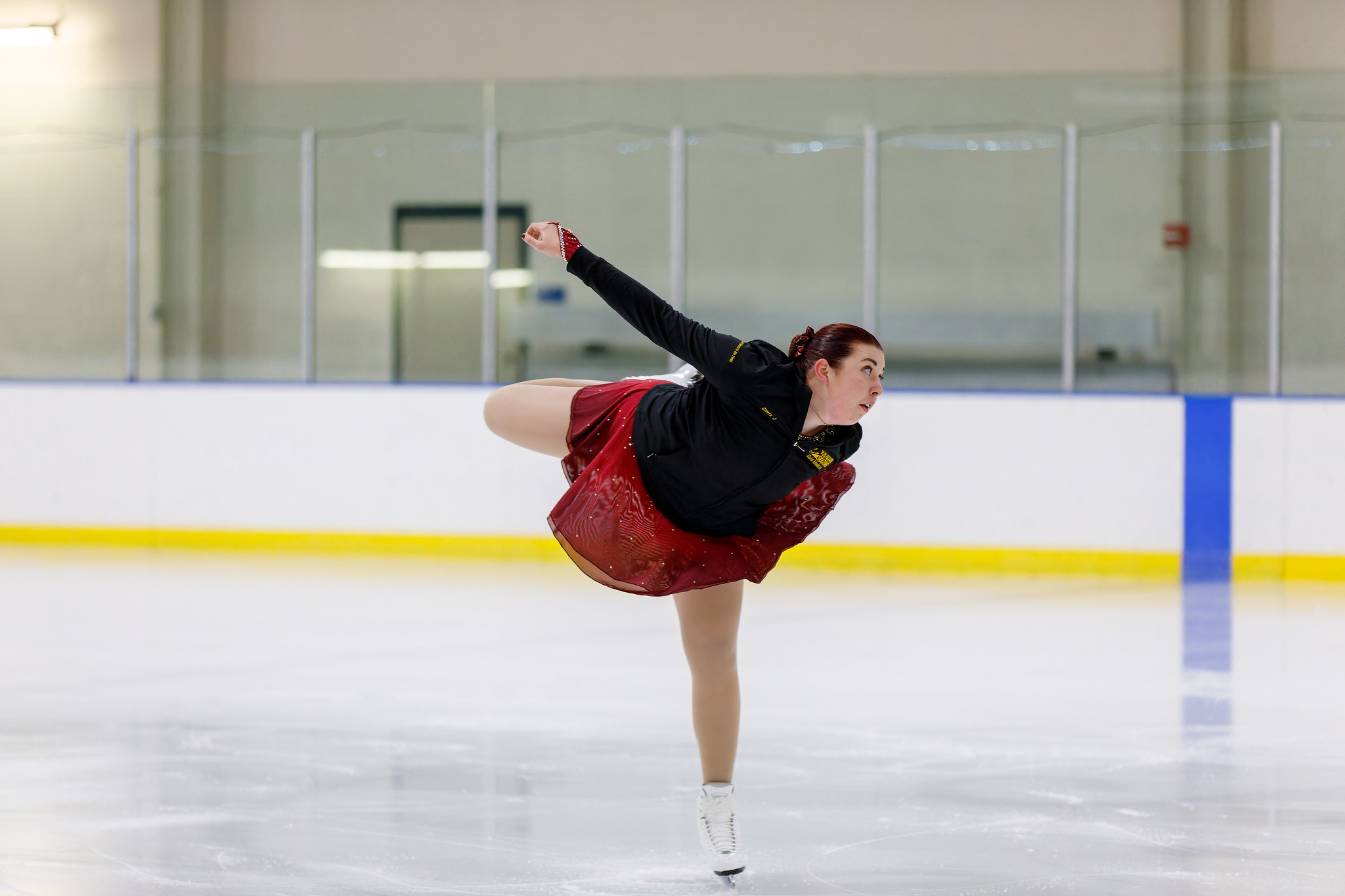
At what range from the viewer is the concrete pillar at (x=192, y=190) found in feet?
27.7

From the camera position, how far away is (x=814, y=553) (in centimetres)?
682

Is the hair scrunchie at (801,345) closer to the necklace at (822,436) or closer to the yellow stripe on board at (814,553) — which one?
the necklace at (822,436)

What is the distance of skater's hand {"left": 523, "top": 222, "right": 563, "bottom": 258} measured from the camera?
229cm

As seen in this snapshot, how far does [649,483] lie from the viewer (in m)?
2.37

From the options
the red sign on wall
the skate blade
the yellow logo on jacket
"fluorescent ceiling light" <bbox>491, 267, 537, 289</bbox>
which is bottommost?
the skate blade

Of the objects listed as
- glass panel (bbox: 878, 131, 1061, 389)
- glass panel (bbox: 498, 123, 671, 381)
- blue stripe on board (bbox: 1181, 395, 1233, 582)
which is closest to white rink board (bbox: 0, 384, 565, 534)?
glass panel (bbox: 498, 123, 671, 381)

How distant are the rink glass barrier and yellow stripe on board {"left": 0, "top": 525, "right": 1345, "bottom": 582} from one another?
0.88 meters

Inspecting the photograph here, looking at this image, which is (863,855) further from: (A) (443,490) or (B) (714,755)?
(A) (443,490)

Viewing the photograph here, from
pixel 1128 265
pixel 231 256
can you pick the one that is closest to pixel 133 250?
pixel 231 256

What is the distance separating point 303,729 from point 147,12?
7.57 meters

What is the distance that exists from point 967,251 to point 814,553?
6.29ft

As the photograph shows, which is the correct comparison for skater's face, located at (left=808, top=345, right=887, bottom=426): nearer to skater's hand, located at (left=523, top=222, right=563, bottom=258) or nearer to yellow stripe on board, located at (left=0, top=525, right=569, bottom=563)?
skater's hand, located at (left=523, top=222, right=563, bottom=258)

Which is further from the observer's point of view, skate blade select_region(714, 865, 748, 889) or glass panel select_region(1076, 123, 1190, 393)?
glass panel select_region(1076, 123, 1190, 393)

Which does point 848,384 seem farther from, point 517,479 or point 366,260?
point 366,260
